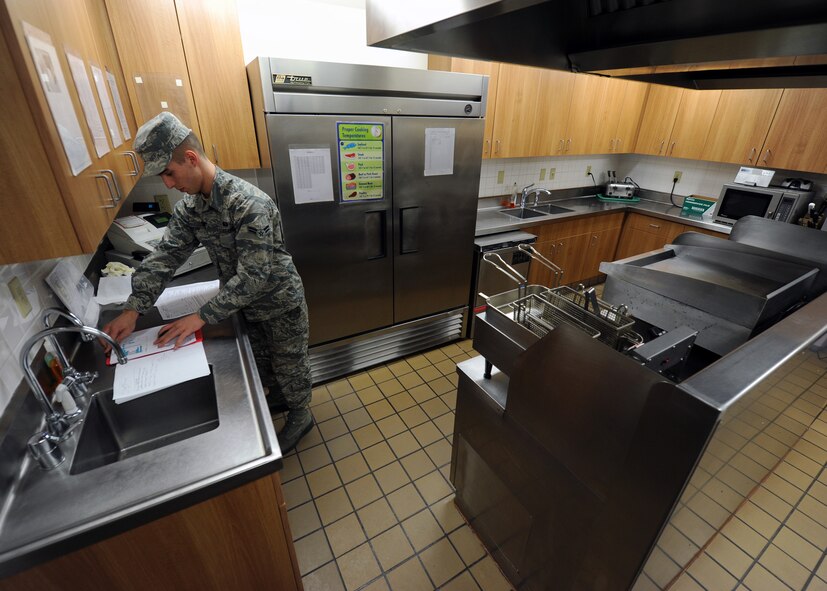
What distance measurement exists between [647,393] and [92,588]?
4.30 ft

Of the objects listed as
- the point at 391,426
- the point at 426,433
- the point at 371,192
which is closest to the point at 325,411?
the point at 391,426

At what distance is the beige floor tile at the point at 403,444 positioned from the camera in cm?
212

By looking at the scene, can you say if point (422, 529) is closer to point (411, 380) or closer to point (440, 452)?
point (440, 452)

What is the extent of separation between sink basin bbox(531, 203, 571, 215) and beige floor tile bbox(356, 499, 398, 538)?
300 centimetres

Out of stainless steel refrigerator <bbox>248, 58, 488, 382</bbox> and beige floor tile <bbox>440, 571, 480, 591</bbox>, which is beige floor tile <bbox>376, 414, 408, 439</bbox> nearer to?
stainless steel refrigerator <bbox>248, 58, 488, 382</bbox>

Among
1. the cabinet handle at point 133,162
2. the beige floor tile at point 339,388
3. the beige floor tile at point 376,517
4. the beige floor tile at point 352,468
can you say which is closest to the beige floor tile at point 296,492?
the beige floor tile at point 352,468

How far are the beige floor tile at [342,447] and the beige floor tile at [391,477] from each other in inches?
8.4

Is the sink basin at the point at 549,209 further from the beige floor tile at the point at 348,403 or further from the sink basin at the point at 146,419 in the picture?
the sink basin at the point at 146,419

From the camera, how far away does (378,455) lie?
210cm

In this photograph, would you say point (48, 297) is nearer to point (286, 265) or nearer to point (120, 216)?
point (286, 265)

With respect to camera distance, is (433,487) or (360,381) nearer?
(433,487)

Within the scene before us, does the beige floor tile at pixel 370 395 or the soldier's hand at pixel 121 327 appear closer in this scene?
the soldier's hand at pixel 121 327

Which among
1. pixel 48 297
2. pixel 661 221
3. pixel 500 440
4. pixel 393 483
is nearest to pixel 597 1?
pixel 500 440

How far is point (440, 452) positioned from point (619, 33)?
6.52 ft
